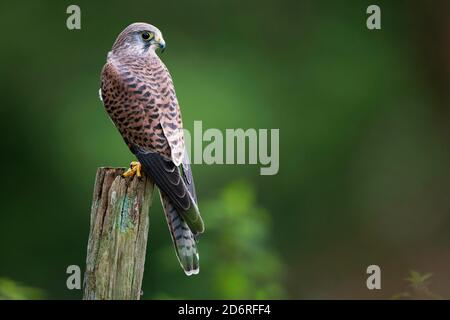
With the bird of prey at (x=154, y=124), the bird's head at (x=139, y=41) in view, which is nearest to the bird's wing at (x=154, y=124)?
the bird of prey at (x=154, y=124)

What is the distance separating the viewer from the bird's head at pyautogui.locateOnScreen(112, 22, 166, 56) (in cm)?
525

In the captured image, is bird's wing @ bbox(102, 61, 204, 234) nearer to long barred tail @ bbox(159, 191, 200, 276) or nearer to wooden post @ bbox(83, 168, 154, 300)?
long barred tail @ bbox(159, 191, 200, 276)

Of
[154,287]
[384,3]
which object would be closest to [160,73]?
[154,287]

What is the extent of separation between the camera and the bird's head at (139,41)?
5.25 metres

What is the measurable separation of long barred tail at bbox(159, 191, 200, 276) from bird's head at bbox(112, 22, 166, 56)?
1.11 m

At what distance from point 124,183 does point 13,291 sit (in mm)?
1126

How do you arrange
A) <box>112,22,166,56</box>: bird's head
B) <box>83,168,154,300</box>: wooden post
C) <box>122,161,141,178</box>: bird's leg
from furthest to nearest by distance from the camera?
1. <box>112,22,166,56</box>: bird's head
2. <box>122,161,141,178</box>: bird's leg
3. <box>83,168,154,300</box>: wooden post

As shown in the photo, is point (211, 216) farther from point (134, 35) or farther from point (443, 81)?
point (443, 81)

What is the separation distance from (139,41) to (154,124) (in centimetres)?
67

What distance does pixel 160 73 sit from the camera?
16.7 feet

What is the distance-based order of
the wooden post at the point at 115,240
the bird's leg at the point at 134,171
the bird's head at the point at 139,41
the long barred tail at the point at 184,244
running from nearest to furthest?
the wooden post at the point at 115,240 → the bird's leg at the point at 134,171 → the long barred tail at the point at 184,244 → the bird's head at the point at 139,41

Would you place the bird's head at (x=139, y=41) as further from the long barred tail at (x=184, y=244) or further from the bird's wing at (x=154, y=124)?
the long barred tail at (x=184, y=244)

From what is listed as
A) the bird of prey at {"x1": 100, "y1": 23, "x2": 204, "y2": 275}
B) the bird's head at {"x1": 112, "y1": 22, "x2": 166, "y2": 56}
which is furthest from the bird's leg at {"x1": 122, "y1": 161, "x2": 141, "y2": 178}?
the bird's head at {"x1": 112, "y1": 22, "x2": 166, "y2": 56}

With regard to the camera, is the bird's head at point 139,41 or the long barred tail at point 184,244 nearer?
the long barred tail at point 184,244
